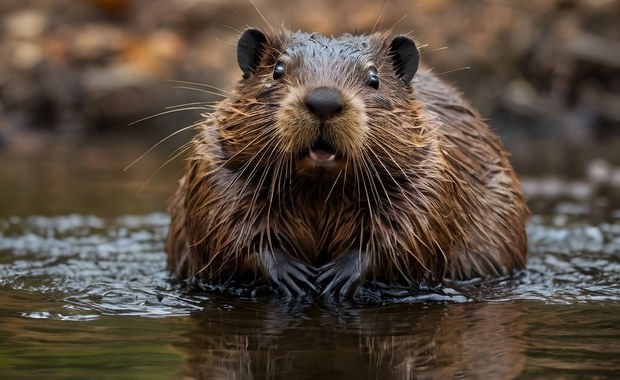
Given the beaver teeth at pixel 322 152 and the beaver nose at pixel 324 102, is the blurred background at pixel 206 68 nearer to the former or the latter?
the beaver teeth at pixel 322 152

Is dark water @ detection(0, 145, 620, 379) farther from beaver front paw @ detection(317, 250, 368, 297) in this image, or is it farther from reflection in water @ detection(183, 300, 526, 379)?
beaver front paw @ detection(317, 250, 368, 297)

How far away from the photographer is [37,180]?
12.0 meters

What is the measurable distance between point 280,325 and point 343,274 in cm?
87

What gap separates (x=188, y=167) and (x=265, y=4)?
1622 cm

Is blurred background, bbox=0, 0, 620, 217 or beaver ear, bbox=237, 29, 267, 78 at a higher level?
blurred background, bbox=0, 0, 620, 217

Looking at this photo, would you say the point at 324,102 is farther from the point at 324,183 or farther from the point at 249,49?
the point at 249,49

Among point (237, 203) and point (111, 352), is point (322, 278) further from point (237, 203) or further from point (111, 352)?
point (111, 352)

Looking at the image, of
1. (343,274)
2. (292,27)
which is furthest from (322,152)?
(292,27)

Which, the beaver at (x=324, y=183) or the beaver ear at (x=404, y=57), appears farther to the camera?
the beaver ear at (x=404, y=57)

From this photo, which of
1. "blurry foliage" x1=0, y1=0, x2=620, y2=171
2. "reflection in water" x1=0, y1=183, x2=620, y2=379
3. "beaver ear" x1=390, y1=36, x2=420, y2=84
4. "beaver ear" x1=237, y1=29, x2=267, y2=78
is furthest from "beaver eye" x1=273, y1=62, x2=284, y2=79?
"blurry foliage" x1=0, y1=0, x2=620, y2=171

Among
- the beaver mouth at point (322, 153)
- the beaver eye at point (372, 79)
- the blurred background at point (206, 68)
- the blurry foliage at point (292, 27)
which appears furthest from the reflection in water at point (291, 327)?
the blurry foliage at point (292, 27)

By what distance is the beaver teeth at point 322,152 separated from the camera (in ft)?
18.2

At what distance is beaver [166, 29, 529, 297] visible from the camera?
19.3ft

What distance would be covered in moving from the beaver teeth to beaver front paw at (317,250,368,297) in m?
0.76
